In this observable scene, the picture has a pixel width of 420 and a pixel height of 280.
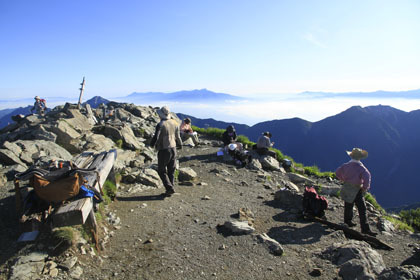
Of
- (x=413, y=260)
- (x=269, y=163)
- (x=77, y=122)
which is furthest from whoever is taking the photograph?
(x=77, y=122)

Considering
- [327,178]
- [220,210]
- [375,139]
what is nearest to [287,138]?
[375,139]

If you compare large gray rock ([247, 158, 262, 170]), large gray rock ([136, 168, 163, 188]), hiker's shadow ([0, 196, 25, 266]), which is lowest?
large gray rock ([247, 158, 262, 170])

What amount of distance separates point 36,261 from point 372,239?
7.42 meters

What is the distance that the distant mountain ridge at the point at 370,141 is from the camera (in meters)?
110

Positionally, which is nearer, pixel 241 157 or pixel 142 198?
pixel 142 198

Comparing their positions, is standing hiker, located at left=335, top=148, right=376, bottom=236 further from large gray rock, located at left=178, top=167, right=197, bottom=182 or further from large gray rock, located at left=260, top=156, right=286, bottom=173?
large gray rock, located at left=260, top=156, right=286, bottom=173

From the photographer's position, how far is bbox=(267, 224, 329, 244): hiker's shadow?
242 inches

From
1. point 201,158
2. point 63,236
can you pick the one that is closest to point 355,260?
point 63,236

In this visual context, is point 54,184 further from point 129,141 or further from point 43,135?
point 129,141

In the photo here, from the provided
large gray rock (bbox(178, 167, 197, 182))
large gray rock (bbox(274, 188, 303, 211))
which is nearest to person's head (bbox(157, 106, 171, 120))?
large gray rock (bbox(178, 167, 197, 182))

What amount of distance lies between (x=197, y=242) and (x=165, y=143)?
333cm

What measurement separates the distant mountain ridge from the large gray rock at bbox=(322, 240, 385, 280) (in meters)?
114

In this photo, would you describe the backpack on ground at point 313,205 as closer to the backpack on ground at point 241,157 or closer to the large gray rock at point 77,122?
the backpack on ground at point 241,157

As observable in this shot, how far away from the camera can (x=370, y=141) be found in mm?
139000
